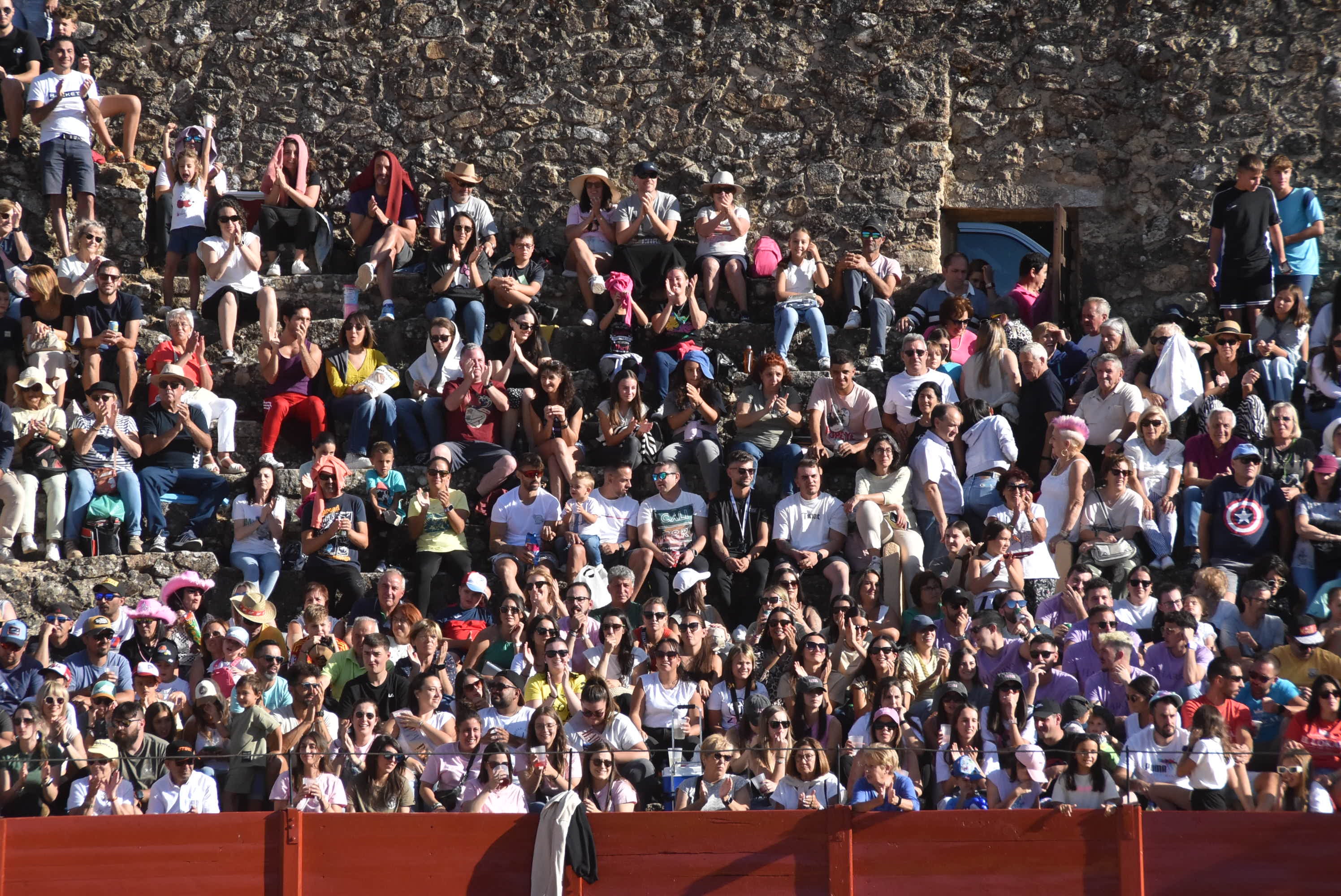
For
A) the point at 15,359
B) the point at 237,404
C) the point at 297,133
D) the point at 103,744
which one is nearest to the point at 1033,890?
the point at 103,744

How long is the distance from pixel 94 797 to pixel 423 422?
363 cm

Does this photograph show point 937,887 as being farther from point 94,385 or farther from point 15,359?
point 15,359

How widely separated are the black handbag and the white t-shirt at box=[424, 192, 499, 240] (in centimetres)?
309

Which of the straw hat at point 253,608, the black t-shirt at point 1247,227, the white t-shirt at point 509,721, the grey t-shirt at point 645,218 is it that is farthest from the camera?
the grey t-shirt at point 645,218

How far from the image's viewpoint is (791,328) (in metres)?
12.2

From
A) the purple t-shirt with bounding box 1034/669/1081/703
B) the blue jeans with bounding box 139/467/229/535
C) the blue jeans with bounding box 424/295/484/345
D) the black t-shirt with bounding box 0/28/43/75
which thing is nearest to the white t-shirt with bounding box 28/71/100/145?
the black t-shirt with bounding box 0/28/43/75

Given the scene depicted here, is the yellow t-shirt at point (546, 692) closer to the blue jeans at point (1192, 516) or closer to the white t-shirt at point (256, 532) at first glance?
the white t-shirt at point (256, 532)

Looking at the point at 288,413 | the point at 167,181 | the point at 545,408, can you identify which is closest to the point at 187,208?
the point at 167,181

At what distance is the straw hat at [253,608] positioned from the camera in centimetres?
1016

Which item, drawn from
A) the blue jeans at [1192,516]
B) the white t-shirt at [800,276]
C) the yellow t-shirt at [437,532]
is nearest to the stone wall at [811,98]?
the white t-shirt at [800,276]

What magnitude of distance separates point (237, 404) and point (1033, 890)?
237 inches

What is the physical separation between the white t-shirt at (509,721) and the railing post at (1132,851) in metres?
2.63

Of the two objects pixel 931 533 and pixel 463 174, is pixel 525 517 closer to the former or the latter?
pixel 931 533

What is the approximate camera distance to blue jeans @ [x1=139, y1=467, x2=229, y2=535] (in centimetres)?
1101
